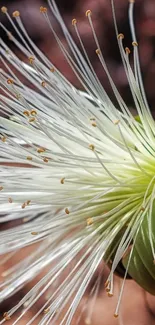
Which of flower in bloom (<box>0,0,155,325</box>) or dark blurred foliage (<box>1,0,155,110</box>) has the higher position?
dark blurred foliage (<box>1,0,155,110</box>)

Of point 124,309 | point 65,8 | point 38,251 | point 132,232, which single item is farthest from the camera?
point 65,8

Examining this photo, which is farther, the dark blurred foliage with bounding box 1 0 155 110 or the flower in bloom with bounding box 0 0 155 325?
the dark blurred foliage with bounding box 1 0 155 110

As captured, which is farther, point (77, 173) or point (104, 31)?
point (104, 31)

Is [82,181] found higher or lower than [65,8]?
lower

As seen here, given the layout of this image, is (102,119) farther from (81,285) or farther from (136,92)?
(81,285)

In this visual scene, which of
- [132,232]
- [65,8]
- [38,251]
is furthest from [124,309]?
[65,8]

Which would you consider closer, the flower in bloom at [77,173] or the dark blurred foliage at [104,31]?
the flower in bloom at [77,173]

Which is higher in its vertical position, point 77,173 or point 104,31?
point 104,31

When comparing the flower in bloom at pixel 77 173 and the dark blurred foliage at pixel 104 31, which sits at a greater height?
the dark blurred foliage at pixel 104 31
